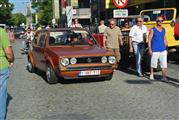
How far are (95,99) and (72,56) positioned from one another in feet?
7.33

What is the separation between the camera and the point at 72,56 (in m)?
11.3

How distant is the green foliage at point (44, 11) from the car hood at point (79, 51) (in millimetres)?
95503

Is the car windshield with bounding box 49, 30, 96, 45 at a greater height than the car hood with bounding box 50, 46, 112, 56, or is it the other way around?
the car windshield with bounding box 49, 30, 96, 45

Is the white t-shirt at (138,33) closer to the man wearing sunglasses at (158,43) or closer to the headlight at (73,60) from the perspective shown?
the man wearing sunglasses at (158,43)

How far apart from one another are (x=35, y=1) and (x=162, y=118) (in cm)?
12040

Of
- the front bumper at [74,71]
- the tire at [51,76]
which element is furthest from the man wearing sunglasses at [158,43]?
the tire at [51,76]

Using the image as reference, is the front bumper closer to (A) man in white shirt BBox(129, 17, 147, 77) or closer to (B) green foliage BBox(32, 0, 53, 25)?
(A) man in white shirt BBox(129, 17, 147, 77)

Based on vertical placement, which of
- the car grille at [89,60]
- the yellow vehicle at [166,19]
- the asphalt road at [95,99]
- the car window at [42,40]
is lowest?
the asphalt road at [95,99]

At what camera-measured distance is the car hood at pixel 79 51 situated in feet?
37.7

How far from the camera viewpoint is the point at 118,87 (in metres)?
11.0

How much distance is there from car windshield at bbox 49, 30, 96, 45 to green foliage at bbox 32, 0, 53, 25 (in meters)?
94.8

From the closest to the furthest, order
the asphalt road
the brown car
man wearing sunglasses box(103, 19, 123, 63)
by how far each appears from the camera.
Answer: the asphalt road < the brown car < man wearing sunglasses box(103, 19, 123, 63)

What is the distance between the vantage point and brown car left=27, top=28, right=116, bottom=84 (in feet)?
37.2

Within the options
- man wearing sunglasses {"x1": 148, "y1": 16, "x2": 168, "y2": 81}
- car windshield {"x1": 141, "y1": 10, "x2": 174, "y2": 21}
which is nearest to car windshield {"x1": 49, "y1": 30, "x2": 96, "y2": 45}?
man wearing sunglasses {"x1": 148, "y1": 16, "x2": 168, "y2": 81}
